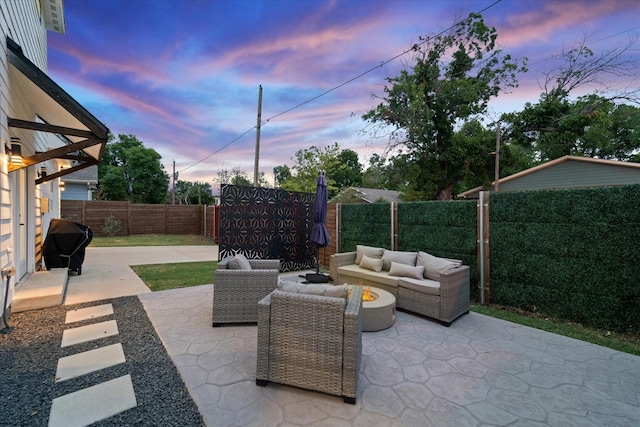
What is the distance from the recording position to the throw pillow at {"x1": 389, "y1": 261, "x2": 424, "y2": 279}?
4.43 m

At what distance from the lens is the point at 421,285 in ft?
13.4

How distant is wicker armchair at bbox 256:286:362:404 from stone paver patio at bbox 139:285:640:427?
0.13m

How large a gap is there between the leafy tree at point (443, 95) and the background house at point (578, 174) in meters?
3.68

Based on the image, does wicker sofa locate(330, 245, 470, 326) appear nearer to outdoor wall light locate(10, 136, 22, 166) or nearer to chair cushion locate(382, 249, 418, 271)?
chair cushion locate(382, 249, 418, 271)

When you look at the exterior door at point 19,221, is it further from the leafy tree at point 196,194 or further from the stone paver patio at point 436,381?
the leafy tree at point 196,194

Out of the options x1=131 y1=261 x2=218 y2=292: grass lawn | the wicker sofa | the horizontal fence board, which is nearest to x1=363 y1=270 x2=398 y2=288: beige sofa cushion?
the wicker sofa

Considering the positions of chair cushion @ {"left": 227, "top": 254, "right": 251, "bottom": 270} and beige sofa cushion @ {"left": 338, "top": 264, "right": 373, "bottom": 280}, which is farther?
beige sofa cushion @ {"left": 338, "top": 264, "right": 373, "bottom": 280}

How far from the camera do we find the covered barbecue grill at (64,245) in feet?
19.4

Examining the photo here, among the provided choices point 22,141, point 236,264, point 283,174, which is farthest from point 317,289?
point 283,174

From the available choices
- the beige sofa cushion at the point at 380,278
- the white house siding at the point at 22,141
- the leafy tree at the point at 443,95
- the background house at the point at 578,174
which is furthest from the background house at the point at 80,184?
the background house at the point at 578,174

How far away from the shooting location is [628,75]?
823 cm

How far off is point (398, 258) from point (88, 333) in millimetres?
4481

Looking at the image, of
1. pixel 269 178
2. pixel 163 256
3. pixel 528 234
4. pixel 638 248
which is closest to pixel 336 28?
pixel 528 234

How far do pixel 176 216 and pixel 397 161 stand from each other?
1333 cm
